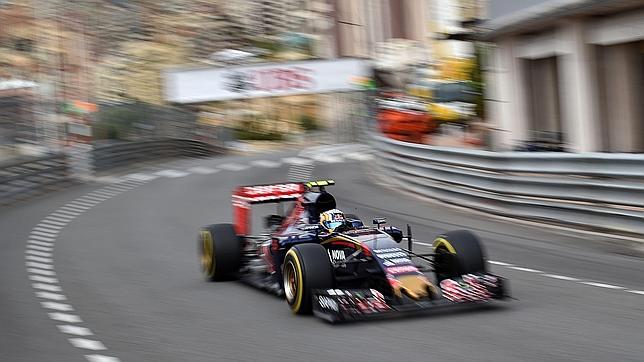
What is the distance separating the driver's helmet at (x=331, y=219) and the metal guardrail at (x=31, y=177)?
16001mm

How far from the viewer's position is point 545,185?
1542cm

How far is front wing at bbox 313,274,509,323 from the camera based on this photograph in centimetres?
898

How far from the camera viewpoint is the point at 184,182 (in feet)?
93.9

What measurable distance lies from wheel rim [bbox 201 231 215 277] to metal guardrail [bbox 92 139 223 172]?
19055mm

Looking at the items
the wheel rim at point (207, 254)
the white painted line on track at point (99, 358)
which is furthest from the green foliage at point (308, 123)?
the white painted line on track at point (99, 358)

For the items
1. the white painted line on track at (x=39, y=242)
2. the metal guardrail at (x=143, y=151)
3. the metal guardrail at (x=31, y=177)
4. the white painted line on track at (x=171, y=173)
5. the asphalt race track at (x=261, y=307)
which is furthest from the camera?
the metal guardrail at (x=143, y=151)

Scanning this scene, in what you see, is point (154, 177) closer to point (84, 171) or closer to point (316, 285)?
point (84, 171)

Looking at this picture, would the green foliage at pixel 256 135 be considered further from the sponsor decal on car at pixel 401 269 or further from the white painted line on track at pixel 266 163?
the sponsor decal on car at pixel 401 269

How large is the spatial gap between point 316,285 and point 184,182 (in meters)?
19.5

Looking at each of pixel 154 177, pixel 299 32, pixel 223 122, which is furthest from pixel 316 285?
pixel 299 32

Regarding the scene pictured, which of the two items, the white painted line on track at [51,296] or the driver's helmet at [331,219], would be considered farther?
the white painted line on track at [51,296]

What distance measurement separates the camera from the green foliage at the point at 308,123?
184ft

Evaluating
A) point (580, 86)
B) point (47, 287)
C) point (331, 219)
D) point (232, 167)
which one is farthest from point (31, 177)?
point (331, 219)

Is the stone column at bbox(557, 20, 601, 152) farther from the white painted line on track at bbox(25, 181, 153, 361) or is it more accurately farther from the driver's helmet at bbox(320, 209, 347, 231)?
the driver's helmet at bbox(320, 209, 347, 231)
